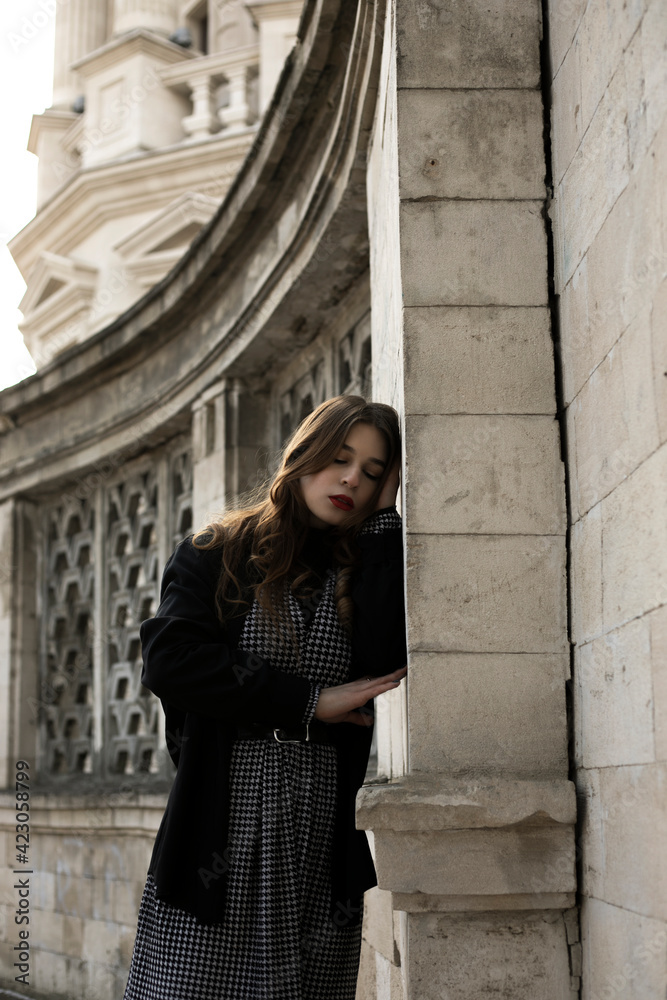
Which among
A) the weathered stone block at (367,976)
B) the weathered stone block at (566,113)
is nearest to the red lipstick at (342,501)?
the weathered stone block at (566,113)

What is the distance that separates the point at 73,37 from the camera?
46.7ft

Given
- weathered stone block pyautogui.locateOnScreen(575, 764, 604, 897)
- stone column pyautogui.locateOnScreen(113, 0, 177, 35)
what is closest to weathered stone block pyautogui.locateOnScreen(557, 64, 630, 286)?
weathered stone block pyautogui.locateOnScreen(575, 764, 604, 897)

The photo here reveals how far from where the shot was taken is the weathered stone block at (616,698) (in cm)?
207

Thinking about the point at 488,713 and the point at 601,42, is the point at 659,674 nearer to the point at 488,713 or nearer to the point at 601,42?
the point at 488,713

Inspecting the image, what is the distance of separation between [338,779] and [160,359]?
4.46m

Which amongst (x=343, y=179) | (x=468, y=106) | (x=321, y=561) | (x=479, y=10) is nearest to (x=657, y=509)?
(x=321, y=561)

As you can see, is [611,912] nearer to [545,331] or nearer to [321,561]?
[321,561]

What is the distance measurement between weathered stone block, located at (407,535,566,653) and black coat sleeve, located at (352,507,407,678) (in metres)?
0.10

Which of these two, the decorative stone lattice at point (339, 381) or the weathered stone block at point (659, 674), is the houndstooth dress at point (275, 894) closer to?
the weathered stone block at point (659, 674)

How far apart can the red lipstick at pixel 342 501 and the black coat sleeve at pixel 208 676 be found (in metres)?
0.42

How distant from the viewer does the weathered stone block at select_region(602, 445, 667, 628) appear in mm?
1989

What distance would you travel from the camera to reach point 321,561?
286 centimetres

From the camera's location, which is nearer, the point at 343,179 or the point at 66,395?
the point at 343,179

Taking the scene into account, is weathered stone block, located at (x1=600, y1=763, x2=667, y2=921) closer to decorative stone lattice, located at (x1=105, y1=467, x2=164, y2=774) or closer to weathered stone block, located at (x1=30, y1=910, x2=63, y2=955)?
decorative stone lattice, located at (x1=105, y1=467, x2=164, y2=774)
